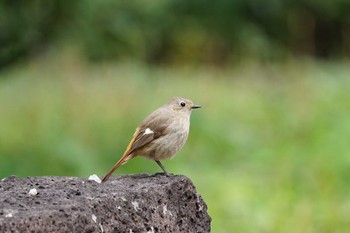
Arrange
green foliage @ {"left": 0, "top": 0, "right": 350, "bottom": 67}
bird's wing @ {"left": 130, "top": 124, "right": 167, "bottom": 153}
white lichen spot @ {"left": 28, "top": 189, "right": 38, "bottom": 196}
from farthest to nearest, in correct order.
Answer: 1. green foliage @ {"left": 0, "top": 0, "right": 350, "bottom": 67}
2. bird's wing @ {"left": 130, "top": 124, "right": 167, "bottom": 153}
3. white lichen spot @ {"left": 28, "top": 189, "right": 38, "bottom": 196}

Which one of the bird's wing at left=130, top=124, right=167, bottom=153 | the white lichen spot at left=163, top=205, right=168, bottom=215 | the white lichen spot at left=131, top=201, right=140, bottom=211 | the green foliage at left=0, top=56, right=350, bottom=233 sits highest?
the green foliage at left=0, top=56, right=350, bottom=233

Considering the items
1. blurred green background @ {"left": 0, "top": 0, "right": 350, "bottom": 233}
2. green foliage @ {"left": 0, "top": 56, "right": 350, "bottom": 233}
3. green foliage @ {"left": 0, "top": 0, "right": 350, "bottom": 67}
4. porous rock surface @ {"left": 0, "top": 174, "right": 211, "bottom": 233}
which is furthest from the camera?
green foliage @ {"left": 0, "top": 0, "right": 350, "bottom": 67}

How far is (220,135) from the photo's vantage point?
521 inches

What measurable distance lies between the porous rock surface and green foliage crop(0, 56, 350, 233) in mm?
4484

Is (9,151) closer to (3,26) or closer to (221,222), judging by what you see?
(3,26)

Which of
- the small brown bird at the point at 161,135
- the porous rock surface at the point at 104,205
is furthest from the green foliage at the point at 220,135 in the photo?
the porous rock surface at the point at 104,205

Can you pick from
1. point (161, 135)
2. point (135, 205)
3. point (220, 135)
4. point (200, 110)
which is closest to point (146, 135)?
point (161, 135)

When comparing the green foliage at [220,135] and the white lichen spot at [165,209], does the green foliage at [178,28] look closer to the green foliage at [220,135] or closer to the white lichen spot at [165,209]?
the green foliage at [220,135]

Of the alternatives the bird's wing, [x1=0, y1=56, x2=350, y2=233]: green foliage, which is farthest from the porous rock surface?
[x1=0, y1=56, x2=350, y2=233]: green foliage

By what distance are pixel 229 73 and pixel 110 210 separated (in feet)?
48.8

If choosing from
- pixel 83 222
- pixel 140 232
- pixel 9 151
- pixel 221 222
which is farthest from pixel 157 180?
pixel 9 151

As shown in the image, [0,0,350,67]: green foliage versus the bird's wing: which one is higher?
[0,0,350,67]: green foliage

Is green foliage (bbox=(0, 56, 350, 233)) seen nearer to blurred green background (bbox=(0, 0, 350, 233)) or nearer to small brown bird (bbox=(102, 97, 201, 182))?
blurred green background (bbox=(0, 0, 350, 233))

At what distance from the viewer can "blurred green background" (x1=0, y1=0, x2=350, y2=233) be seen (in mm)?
10469
